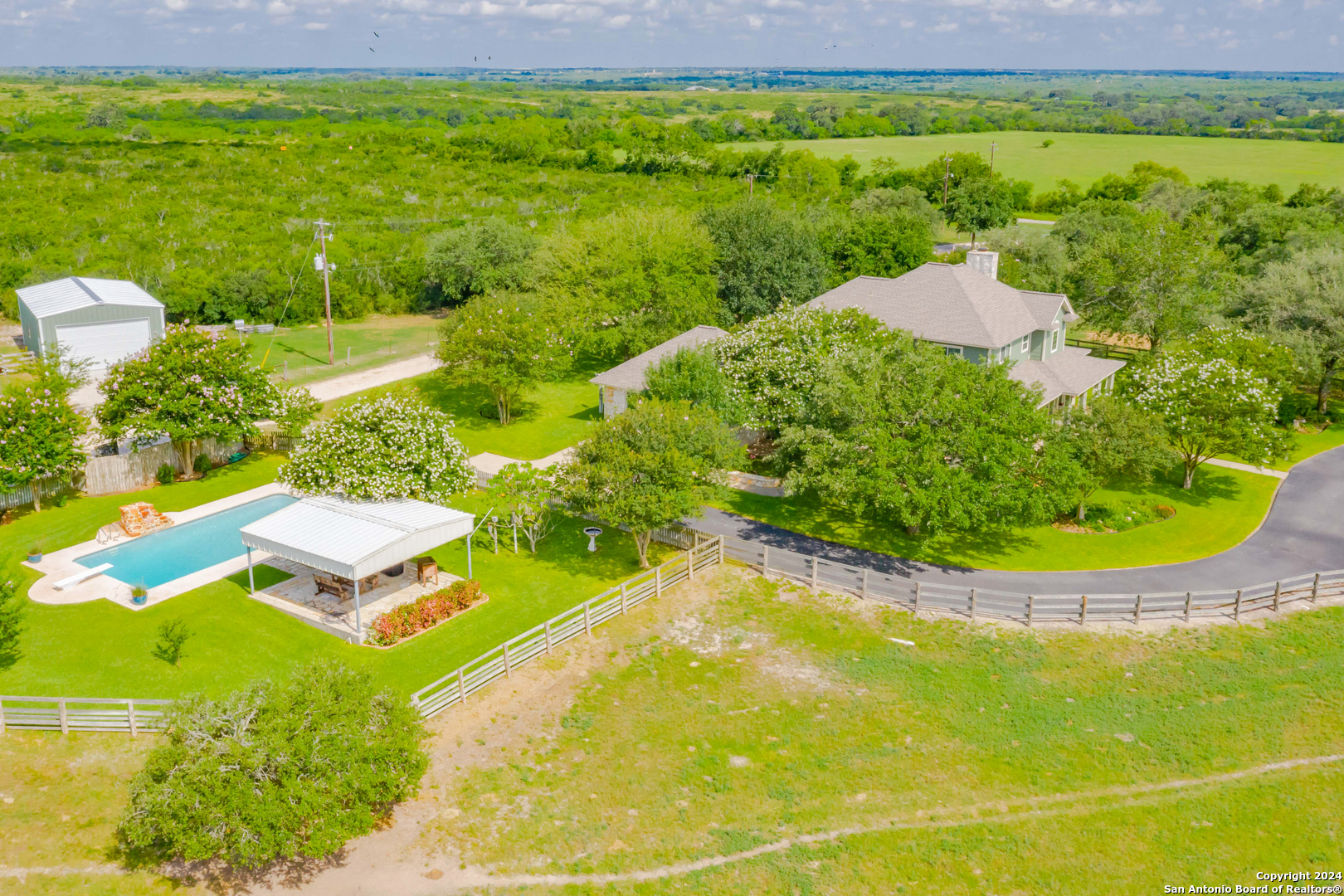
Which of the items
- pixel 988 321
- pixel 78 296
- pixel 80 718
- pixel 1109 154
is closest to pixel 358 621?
pixel 80 718

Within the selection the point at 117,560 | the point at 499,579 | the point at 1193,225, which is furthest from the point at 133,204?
the point at 1193,225

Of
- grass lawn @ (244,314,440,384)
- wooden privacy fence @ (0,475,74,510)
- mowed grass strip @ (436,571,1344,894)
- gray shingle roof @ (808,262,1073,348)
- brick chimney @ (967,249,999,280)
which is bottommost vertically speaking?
mowed grass strip @ (436,571,1344,894)

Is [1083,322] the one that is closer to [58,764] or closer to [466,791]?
[466,791]

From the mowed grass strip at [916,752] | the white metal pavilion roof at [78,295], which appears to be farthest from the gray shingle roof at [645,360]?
the white metal pavilion roof at [78,295]

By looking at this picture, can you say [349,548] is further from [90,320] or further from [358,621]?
[90,320]

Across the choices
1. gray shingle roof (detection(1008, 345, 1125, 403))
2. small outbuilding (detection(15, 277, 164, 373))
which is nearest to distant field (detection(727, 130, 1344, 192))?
gray shingle roof (detection(1008, 345, 1125, 403))

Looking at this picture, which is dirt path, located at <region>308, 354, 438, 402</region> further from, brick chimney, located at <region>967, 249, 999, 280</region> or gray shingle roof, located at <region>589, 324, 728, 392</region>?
brick chimney, located at <region>967, 249, 999, 280</region>

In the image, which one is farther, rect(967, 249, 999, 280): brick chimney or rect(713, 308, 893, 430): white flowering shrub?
rect(967, 249, 999, 280): brick chimney

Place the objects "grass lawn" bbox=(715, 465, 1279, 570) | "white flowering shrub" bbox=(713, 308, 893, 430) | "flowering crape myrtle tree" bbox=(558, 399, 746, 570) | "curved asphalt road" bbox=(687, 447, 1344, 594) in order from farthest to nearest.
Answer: "white flowering shrub" bbox=(713, 308, 893, 430)
"grass lawn" bbox=(715, 465, 1279, 570)
"curved asphalt road" bbox=(687, 447, 1344, 594)
"flowering crape myrtle tree" bbox=(558, 399, 746, 570)

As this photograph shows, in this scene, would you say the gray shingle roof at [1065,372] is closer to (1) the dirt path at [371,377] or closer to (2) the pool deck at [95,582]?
(1) the dirt path at [371,377]
